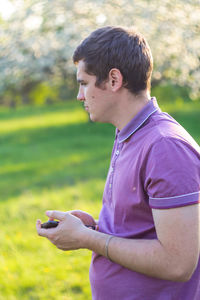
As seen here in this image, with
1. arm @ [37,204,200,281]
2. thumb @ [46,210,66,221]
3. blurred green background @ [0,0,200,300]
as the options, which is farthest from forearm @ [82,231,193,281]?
blurred green background @ [0,0,200,300]

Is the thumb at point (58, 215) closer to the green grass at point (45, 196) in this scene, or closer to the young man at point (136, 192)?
the young man at point (136, 192)

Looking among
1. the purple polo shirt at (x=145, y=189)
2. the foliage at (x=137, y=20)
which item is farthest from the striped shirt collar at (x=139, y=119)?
the foliage at (x=137, y=20)

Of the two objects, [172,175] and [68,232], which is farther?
[68,232]

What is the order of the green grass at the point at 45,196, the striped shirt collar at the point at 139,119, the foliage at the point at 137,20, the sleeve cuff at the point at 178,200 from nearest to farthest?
the sleeve cuff at the point at 178,200, the striped shirt collar at the point at 139,119, the green grass at the point at 45,196, the foliage at the point at 137,20

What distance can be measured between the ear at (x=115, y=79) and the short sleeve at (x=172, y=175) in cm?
35

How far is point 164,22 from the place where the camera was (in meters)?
4.89

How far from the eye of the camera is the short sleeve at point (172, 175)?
1.48 meters

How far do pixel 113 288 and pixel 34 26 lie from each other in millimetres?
6209

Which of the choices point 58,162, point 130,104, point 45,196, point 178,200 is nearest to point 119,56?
point 130,104

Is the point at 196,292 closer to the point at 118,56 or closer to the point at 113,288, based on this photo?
the point at 113,288

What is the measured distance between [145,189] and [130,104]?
15.7 inches

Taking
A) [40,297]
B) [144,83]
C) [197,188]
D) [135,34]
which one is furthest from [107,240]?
[40,297]

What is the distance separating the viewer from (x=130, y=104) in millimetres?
1817

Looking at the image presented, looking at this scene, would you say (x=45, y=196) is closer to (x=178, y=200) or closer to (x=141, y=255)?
(x=141, y=255)
